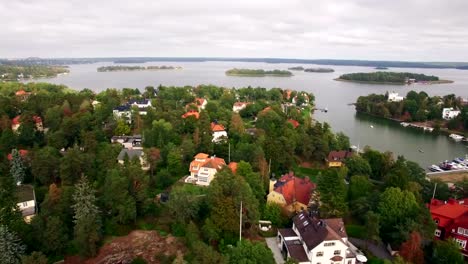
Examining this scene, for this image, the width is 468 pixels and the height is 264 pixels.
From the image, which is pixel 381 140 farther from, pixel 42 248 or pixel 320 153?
pixel 42 248

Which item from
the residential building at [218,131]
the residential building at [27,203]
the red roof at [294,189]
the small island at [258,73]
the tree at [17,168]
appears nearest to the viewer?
the residential building at [27,203]

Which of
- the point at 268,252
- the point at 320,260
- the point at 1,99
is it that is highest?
the point at 1,99

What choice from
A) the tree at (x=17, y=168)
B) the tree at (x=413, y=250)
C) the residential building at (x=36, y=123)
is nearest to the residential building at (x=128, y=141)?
the tree at (x=17, y=168)

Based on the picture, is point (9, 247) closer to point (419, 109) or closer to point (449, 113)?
point (419, 109)

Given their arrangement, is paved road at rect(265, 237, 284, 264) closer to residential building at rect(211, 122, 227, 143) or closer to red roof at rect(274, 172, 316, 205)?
red roof at rect(274, 172, 316, 205)

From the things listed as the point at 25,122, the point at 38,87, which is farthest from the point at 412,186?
the point at 38,87

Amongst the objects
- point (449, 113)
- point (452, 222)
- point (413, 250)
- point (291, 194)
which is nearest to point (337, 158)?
point (291, 194)

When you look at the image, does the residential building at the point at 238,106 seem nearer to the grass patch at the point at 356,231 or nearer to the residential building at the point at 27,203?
the grass patch at the point at 356,231
